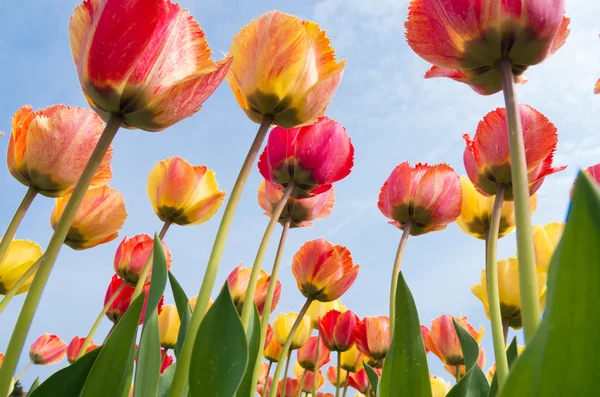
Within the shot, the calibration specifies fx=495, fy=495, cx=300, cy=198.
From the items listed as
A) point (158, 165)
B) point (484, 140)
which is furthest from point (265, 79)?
point (158, 165)

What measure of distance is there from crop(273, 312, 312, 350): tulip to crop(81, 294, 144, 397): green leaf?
141cm

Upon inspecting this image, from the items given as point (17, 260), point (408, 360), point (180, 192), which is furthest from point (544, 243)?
point (17, 260)

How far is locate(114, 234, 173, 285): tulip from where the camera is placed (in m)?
1.23

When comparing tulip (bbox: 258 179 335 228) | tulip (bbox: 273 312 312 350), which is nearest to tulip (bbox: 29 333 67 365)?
tulip (bbox: 273 312 312 350)

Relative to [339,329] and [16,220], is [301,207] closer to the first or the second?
[16,220]

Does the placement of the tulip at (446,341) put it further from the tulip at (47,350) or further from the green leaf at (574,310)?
the tulip at (47,350)

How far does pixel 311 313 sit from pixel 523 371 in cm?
183

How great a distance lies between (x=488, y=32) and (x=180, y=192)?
0.82m

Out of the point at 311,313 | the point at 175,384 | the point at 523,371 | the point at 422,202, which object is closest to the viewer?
the point at 523,371

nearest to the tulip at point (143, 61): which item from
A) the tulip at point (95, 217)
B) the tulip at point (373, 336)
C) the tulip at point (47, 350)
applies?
the tulip at point (95, 217)

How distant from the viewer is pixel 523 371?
0.80ft

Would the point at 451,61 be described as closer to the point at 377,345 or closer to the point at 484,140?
the point at 484,140

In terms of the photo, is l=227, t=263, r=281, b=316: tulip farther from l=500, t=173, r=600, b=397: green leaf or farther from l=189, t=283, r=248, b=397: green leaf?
l=500, t=173, r=600, b=397: green leaf

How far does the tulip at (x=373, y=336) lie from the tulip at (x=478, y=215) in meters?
0.58
